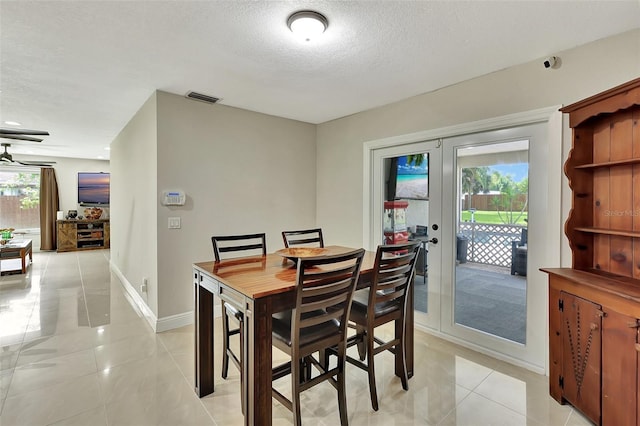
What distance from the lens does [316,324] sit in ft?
5.74

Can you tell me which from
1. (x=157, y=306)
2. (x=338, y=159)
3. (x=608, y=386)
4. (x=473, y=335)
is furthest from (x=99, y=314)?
(x=608, y=386)

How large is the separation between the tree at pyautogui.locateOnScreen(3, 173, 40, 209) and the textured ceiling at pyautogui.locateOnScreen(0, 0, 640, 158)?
610 cm

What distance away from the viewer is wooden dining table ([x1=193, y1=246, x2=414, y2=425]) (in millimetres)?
1542

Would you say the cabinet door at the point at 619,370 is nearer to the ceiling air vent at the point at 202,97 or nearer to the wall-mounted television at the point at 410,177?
the wall-mounted television at the point at 410,177

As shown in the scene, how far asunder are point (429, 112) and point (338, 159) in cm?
141

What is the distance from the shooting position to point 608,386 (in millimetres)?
1712

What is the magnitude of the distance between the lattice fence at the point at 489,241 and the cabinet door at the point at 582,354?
70 cm

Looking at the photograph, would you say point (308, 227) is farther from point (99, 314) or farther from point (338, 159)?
point (99, 314)

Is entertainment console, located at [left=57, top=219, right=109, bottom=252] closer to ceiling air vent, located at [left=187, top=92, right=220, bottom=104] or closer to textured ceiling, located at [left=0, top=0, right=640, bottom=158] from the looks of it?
textured ceiling, located at [left=0, top=0, right=640, bottom=158]

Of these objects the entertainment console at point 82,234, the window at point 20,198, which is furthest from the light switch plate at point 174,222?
the window at point 20,198

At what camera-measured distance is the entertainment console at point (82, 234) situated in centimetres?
772

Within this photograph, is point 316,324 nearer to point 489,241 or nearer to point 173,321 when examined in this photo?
point 489,241

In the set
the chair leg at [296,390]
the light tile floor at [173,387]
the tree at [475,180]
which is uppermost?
the tree at [475,180]

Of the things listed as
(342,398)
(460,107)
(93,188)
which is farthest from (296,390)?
(93,188)
